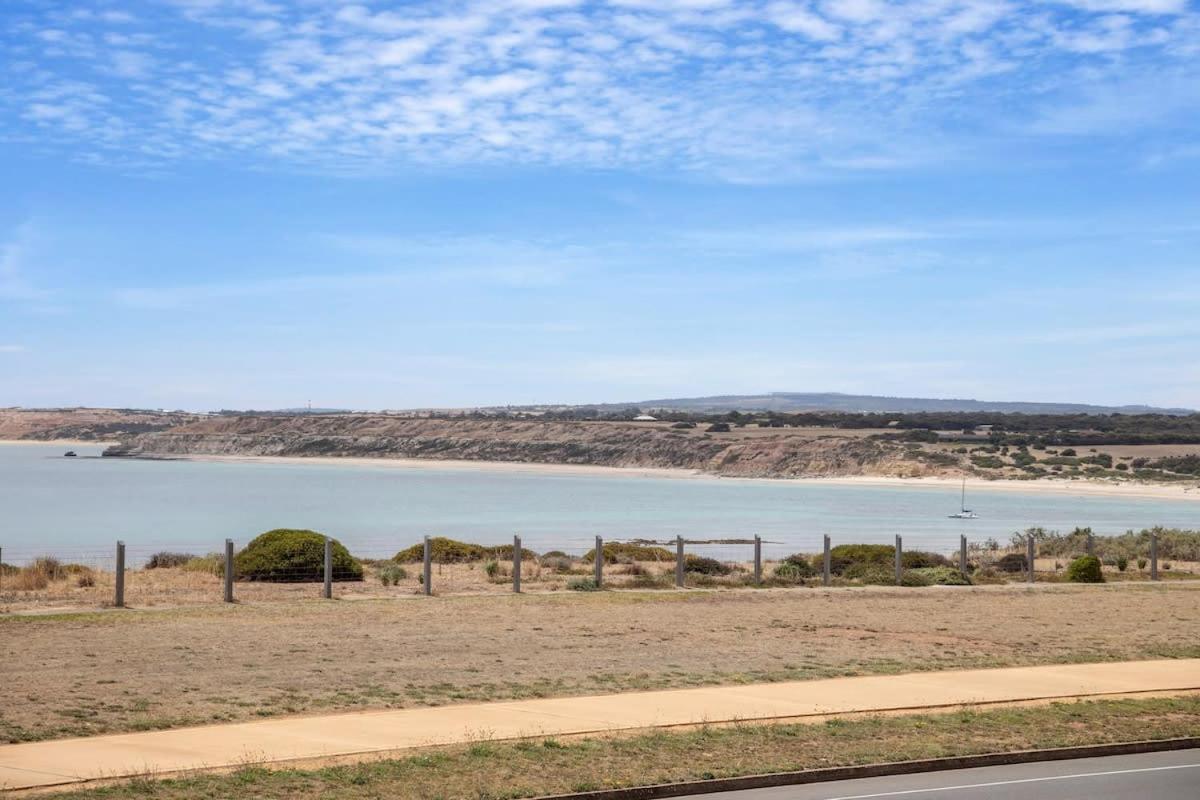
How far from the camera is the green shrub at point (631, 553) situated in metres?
38.9

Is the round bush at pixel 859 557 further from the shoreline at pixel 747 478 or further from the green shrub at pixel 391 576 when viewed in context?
the shoreline at pixel 747 478

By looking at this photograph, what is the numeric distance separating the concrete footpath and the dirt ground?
0.64 m

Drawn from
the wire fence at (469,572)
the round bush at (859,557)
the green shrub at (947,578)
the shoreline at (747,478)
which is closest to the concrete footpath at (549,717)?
the wire fence at (469,572)

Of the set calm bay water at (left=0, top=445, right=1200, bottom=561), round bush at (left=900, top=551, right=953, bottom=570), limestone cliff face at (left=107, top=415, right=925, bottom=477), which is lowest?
calm bay water at (left=0, top=445, right=1200, bottom=561)

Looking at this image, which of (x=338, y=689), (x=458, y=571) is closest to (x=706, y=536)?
(x=458, y=571)

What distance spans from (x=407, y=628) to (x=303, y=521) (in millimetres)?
46662

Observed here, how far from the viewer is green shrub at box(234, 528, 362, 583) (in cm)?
2925

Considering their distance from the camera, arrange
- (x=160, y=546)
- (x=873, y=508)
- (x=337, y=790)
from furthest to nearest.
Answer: (x=873, y=508) → (x=160, y=546) → (x=337, y=790)

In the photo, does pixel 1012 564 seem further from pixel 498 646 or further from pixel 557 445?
pixel 557 445

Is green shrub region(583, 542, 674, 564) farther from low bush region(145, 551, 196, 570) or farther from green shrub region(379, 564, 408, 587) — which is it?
low bush region(145, 551, 196, 570)

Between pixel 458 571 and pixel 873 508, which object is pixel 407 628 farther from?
pixel 873 508

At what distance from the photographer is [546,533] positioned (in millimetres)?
58688

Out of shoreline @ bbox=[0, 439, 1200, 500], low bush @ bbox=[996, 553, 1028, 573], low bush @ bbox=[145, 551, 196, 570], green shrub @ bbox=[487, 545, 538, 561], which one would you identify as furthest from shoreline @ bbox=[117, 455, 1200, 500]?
low bush @ bbox=[145, 551, 196, 570]

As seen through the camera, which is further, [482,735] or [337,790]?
[482,735]
